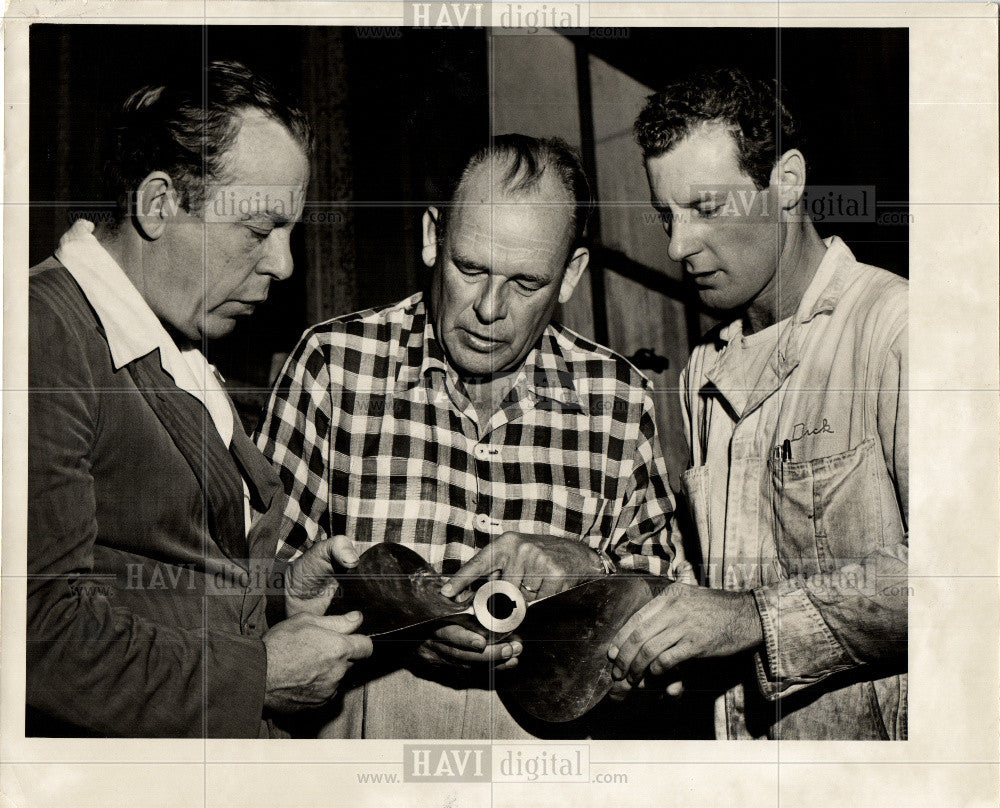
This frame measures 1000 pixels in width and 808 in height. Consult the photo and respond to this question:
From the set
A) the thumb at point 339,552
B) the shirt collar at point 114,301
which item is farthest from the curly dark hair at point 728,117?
the shirt collar at point 114,301

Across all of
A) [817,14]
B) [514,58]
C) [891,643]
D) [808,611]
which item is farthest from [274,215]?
[891,643]

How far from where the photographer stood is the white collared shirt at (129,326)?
2814mm

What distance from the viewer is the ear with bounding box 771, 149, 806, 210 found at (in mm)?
2887

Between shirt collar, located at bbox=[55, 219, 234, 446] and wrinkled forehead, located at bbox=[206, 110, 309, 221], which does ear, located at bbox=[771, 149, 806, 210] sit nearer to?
wrinkled forehead, located at bbox=[206, 110, 309, 221]

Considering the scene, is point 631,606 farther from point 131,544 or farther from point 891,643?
point 131,544

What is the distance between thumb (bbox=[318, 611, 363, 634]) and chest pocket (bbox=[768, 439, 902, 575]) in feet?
4.13

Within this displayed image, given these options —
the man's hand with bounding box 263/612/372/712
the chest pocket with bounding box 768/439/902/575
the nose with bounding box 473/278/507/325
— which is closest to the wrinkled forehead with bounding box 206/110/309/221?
the nose with bounding box 473/278/507/325

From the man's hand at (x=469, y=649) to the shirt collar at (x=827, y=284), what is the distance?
4.23 ft

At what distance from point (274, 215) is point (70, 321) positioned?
671 mm

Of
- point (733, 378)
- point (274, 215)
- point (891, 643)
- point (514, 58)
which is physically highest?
point (514, 58)

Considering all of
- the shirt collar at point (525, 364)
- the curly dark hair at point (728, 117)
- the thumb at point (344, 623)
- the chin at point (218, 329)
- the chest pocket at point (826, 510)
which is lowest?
the thumb at point (344, 623)

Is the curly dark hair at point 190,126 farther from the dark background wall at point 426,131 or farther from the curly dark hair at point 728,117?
the curly dark hair at point 728,117

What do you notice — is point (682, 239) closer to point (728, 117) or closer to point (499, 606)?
point (728, 117)

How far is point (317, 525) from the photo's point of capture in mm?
2844
